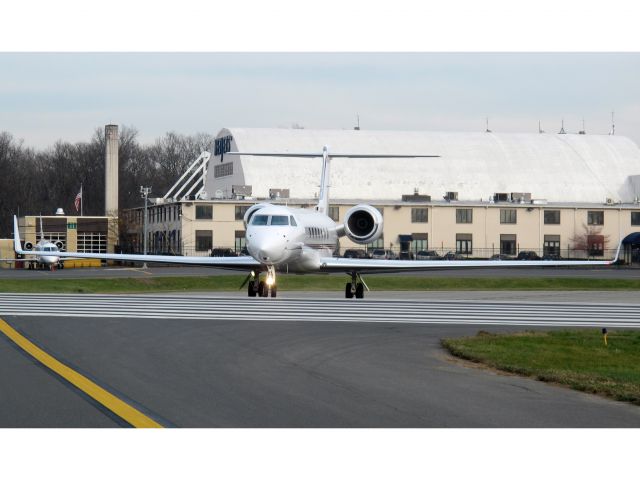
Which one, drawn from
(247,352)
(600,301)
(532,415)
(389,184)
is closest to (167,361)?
(247,352)

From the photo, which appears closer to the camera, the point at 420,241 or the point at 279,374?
the point at 279,374

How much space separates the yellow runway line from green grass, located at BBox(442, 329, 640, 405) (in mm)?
5681

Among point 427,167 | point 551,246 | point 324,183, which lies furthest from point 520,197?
point 324,183

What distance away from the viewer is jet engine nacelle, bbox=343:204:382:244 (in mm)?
35750

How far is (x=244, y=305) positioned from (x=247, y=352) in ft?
39.3

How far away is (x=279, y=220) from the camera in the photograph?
105 ft

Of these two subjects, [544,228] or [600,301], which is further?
[544,228]

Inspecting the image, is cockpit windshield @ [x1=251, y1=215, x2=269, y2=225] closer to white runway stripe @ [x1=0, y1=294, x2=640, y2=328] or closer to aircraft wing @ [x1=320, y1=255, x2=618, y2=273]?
white runway stripe @ [x1=0, y1=294, x2=640, y2=328]

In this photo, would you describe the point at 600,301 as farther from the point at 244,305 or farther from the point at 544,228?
the point at 544,228

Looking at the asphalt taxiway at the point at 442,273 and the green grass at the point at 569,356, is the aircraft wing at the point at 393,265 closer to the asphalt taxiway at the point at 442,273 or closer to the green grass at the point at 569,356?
Answer: the green grass at the point at 569,356

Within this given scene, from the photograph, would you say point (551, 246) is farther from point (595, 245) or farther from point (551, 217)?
point (595, 245)

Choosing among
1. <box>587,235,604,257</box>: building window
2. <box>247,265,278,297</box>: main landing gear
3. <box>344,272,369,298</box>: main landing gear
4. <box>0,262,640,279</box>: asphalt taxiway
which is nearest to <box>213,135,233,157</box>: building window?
<box>0,262,640,279</box>: asphalt taxiway

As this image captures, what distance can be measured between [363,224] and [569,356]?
2004 cm

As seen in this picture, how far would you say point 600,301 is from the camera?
34125 millimetres
